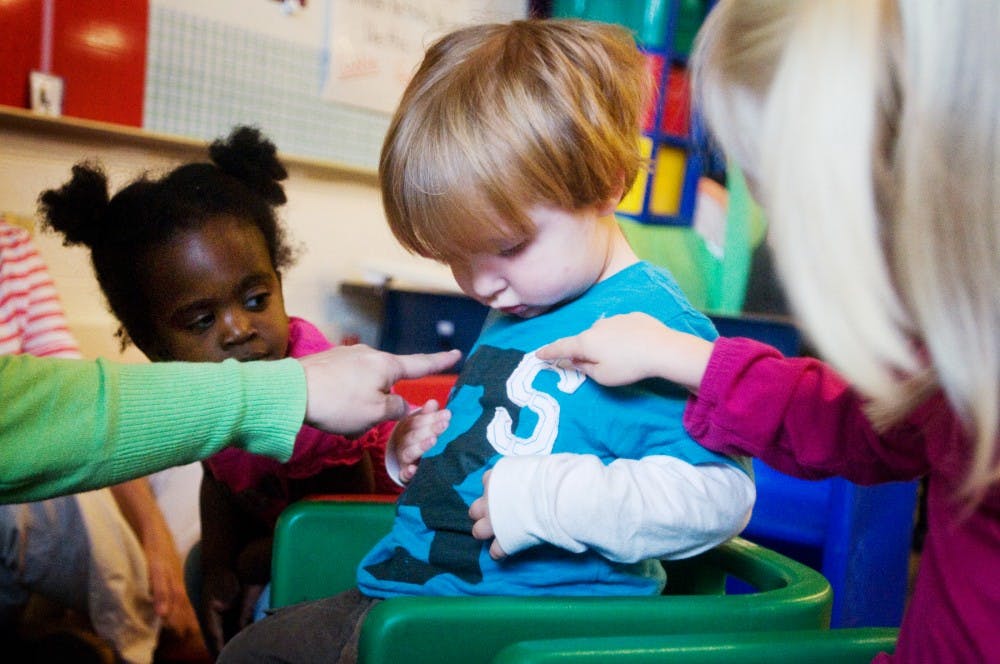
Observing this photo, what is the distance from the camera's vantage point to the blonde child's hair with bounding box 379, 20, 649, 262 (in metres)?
0.76

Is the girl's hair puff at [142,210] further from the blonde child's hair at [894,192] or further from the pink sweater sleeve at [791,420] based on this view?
the blonde child's hair at [894,192]

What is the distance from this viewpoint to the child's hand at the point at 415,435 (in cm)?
88

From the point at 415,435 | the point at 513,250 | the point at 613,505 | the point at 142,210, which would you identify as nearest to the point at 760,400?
the point at 613,505

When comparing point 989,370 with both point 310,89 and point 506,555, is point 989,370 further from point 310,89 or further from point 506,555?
point 310,89

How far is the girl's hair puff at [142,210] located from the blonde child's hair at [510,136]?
36cm

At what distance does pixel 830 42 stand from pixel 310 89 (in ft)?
6.47

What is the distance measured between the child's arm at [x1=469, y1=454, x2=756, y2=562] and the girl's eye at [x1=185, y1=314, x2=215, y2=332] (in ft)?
1.61

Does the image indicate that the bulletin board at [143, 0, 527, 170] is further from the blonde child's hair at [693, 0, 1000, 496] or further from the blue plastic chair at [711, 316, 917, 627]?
the blonde child's hair at [693, 0, 1000, 496]

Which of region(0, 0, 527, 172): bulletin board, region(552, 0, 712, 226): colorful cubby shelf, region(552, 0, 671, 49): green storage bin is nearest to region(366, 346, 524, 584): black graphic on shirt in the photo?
region(0, 0, 527, 172): bulletin board

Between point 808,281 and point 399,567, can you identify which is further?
point 399,567

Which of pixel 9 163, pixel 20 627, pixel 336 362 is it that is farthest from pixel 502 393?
pixel 9 163

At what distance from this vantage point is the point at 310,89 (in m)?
2.27

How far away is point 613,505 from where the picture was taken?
0.67 meters

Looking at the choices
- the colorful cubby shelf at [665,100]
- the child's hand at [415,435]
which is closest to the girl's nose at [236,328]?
the child's hand at [415,435]
